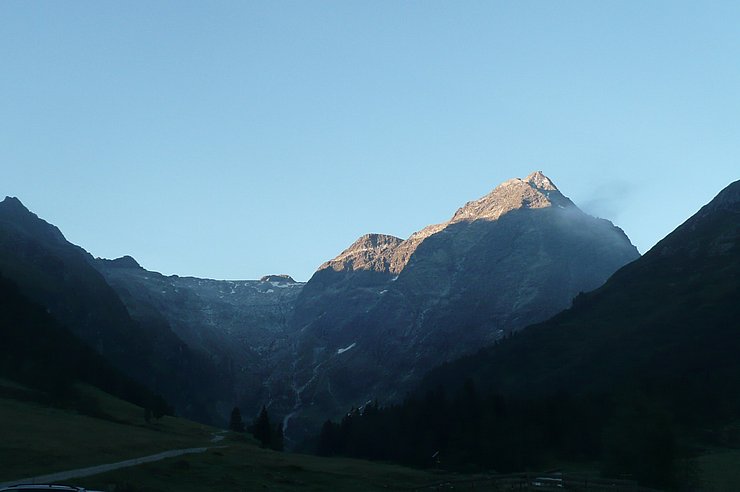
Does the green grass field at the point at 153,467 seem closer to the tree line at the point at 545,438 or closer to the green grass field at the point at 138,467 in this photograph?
the green grass field at the point at 138,467

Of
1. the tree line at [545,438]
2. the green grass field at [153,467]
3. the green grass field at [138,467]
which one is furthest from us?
the tree line at [545,438]

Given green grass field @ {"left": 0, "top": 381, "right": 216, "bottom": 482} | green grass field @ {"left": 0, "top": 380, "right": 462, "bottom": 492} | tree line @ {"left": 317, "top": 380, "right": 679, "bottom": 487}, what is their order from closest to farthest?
green grass field @ {"left": 0, "top": 380, "right": 462, "bottom": 492} < green grass field @ {"left": 0, "top": 381, "right": 216, "bottom": 482} < tree line @ {"left": 317, "top": 380, "right": 679, "bottom": 487}

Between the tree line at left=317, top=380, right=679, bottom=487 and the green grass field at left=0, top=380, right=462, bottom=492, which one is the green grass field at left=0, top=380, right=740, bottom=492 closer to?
the green grass field at left=0, top=380, right=462, bottom=492

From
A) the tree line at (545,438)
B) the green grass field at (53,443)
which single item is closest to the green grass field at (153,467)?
the green grass field at (53,443)

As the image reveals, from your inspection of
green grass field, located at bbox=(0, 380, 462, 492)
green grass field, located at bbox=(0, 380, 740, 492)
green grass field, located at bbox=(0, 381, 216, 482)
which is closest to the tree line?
green grass field, located at bbox=(0, 380, 740, 492)

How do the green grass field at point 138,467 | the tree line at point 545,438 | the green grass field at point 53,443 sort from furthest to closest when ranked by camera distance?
the tree line at point 545,438
the green grass field at point 53,443
the green grass field at point 138,467

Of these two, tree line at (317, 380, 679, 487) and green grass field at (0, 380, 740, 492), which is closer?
green grass field at (0, 380, 740, 492)

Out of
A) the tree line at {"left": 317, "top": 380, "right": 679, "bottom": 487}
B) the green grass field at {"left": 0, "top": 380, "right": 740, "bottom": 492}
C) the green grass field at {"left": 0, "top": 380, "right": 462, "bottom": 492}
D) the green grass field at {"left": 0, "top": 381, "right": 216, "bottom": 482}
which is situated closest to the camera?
the green grass field at {"left": 0, "top": 380, "right": 462, "bottom": 492}

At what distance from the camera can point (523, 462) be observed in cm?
14625

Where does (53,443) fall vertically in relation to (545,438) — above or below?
above

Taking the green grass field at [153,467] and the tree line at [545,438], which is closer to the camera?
the green grass field at [153,467]

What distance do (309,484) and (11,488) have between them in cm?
4265

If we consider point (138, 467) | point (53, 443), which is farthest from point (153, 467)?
point (53, 443)

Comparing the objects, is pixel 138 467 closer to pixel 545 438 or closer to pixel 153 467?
pixel 153 467
